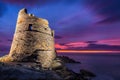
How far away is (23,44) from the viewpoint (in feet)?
77.2

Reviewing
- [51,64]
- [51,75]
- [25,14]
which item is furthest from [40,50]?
[51,75]

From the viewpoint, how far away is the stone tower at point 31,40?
23.3 meters

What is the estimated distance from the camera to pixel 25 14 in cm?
2447

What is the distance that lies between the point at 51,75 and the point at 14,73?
7.21 ft

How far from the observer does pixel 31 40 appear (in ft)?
77.1

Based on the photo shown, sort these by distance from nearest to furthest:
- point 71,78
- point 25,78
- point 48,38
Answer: point 25,78, point 71,78, point 48,38

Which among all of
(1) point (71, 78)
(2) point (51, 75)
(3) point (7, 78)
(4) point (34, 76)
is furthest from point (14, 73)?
(1) point (71, 78)

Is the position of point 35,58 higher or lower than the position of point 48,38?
lower

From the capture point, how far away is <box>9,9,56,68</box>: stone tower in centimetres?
2333

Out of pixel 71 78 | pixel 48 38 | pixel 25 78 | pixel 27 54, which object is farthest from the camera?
pixel 48 38

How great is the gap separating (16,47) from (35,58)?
308 cm

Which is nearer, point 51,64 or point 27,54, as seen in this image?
point 27,54

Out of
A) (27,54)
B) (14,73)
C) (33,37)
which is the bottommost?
(14,73)

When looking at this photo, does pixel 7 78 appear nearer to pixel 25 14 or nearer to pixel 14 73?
pixel 14 73
